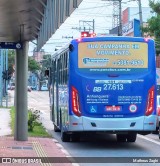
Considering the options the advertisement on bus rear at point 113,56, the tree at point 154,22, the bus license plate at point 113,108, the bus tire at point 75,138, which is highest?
the tree at point 154,22

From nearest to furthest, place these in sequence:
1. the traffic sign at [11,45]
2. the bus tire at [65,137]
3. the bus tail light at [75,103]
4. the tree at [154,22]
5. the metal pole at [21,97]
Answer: the bus tail light at [75,103]
the traffic sign at [11,45]
the metal pole at [21,97]
the bus tire at [65,137]
the tree at [154,22]

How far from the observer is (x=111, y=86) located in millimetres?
16641

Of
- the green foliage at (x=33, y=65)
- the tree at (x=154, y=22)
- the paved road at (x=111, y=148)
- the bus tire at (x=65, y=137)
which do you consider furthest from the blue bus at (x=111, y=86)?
the green foliage at (x=33, y=65)

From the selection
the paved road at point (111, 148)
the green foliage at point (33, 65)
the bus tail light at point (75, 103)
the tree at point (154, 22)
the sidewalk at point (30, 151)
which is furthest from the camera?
the green foliage at point (33, 65)

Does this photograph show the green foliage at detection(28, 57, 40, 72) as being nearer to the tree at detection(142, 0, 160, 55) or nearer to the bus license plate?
the tree at detection(142, 0, 160, 55)

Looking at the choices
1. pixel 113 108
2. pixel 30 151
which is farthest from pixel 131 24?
pixel 30 151

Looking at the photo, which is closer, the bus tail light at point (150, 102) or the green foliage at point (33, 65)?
the bus tail light at point (150, 102)

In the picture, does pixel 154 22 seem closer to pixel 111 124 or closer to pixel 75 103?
pixel 75 103

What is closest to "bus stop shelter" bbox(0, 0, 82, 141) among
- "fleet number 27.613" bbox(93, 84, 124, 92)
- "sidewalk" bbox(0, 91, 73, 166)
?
"sidewalk" bbox(0, 91, 73, 166)

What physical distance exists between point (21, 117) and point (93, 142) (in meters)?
2.90

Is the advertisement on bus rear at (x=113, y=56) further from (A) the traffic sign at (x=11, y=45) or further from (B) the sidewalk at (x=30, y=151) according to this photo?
(B) the sidewalk at (x=30, y=151)

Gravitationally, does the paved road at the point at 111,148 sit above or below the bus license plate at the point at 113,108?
below

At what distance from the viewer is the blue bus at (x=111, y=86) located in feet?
54.0

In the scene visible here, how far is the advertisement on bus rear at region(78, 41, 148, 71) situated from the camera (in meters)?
16.9
